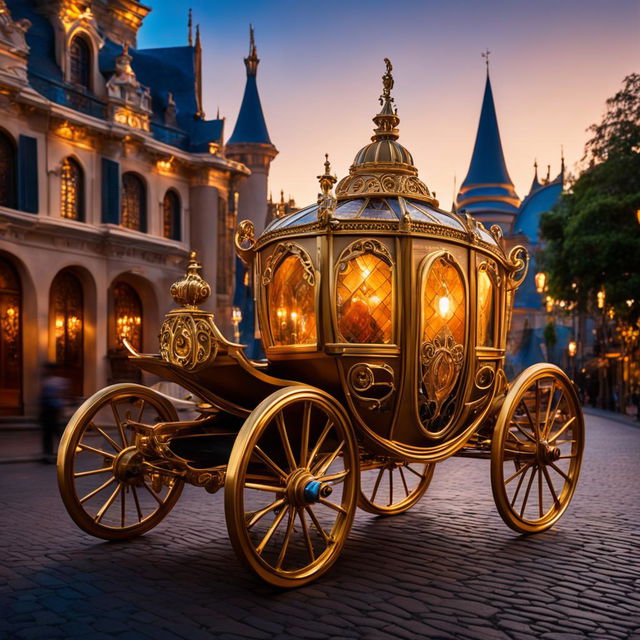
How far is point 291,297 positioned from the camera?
592cm

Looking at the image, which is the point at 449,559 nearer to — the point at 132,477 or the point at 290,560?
the point at 290,560

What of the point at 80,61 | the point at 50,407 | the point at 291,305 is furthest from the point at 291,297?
the point at 80,61

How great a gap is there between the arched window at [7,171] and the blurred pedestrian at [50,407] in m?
9.48

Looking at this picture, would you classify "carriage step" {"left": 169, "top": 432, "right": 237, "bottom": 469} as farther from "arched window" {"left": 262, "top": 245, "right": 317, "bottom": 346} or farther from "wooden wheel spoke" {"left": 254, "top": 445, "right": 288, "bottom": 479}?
"arched window" {"left": 262, "top": 245, "right": 317, "bottom": 346}

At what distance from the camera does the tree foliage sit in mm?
21000

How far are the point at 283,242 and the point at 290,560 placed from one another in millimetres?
2280

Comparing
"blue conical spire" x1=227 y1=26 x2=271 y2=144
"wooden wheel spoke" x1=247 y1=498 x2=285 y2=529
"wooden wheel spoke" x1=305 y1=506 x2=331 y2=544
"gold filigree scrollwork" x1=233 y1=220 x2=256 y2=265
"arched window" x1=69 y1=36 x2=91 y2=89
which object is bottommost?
"wooden wheel spoke" x1=305 y1=506 x2=331 y2=544

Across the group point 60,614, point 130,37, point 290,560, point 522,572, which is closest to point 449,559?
point 522,572

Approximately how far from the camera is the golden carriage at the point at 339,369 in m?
5.13

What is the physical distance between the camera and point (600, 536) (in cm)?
625

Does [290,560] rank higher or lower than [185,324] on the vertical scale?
lower

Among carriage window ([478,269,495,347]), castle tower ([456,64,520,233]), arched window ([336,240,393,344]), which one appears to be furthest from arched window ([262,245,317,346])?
castle tower ([456,64,520,233])

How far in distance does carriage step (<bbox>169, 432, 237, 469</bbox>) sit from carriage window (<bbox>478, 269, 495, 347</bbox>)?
2.21 m

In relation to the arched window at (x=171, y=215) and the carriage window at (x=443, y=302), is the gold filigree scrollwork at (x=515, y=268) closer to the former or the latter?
the carriage window at (x=443, y=302)
